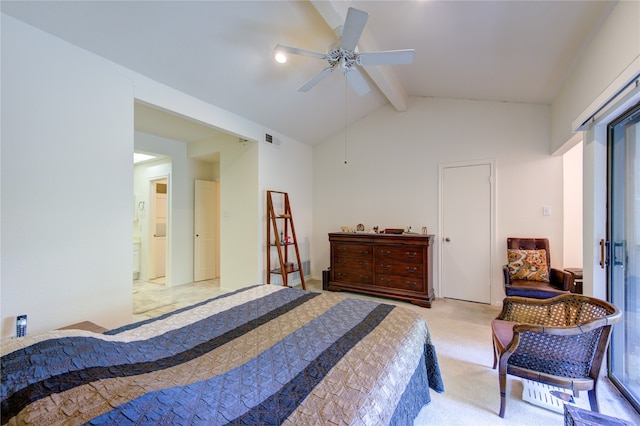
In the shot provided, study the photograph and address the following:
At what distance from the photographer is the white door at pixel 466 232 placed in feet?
12.4

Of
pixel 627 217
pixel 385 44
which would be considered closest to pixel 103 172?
pixel 385 44

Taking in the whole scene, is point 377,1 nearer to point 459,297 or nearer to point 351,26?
point 351,26

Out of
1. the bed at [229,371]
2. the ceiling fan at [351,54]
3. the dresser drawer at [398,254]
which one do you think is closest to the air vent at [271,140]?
the ceiling fan at [351,54]

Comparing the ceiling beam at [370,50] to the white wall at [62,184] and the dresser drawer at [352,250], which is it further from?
the dresser drawer at [352,250]

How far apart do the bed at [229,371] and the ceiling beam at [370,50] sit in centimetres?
243

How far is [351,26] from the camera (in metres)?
1.92

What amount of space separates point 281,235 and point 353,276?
4.57 ft

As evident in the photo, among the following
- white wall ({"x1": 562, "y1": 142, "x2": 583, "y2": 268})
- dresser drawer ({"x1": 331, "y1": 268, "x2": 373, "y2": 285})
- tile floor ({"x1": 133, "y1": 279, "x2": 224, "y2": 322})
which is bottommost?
tile floor ({"x1": 133, "y1": 279, "x2": 224, "y2": 322})

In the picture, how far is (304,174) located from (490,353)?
3.85 metres

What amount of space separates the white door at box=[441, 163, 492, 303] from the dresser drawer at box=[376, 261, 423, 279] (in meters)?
0.63

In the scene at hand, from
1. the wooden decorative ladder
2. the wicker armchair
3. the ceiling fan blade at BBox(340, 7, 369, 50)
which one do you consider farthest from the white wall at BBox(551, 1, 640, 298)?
the wooden decorative ladder

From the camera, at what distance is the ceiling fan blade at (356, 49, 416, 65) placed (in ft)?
7.03

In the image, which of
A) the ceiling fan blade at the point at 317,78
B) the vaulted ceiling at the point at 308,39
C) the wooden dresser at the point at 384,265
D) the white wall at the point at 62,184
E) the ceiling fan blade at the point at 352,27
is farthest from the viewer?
the wooden dresser at the point at 384,265

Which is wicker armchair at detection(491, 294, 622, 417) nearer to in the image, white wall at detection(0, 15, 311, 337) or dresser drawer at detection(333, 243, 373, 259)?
dresser drawer at detection(333, 243, 373, 259)
